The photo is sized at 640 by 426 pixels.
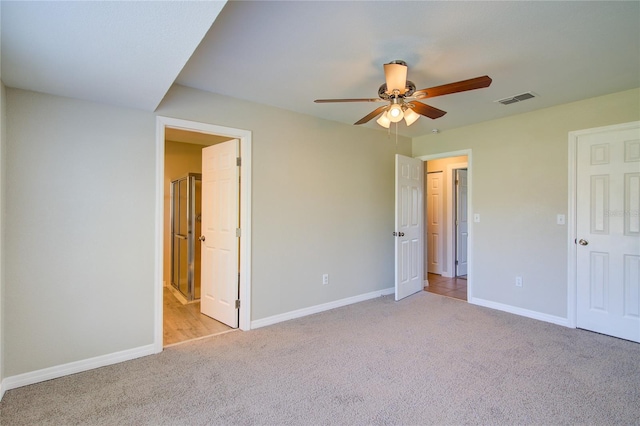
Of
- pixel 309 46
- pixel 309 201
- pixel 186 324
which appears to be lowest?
pixel 186 324

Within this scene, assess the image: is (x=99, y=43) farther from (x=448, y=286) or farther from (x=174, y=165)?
(x=448, y=286)

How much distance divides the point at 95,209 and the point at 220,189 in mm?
1217

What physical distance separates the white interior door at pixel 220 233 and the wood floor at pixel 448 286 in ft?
9.86

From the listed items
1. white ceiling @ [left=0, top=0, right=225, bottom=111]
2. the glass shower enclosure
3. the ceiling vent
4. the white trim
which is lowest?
the white trim

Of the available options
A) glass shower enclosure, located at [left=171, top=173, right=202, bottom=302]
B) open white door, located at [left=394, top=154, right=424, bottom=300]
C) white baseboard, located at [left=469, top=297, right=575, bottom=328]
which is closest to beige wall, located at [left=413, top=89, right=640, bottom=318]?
white baseboard, located at [left=469, top=297, right=575, bottom=328]

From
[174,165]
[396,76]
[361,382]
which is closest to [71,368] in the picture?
[361,382]

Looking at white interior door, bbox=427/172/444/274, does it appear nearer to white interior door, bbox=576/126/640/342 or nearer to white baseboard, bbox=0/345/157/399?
white interior door, bbox=576/126/640/342

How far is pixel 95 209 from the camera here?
2.46 metres

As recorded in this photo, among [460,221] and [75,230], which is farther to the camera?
[460,221]

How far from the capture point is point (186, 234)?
180 inches

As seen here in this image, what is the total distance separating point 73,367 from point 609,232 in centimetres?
484

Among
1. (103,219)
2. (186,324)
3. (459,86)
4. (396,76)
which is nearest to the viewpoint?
(459,86)

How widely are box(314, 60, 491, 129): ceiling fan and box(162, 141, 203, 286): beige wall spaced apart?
3.38m

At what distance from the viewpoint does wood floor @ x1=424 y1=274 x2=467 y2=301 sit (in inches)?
182
